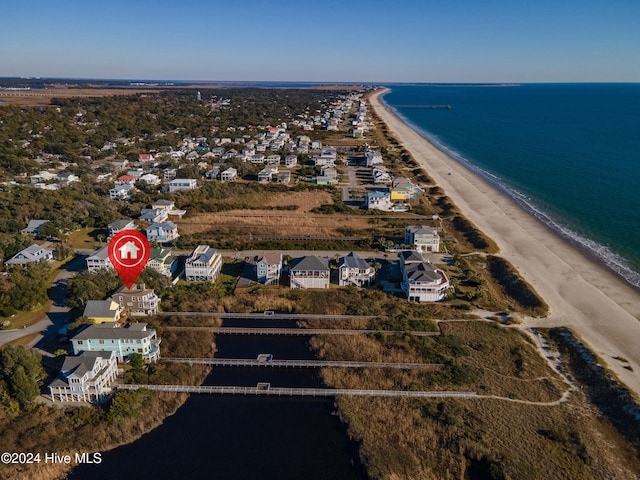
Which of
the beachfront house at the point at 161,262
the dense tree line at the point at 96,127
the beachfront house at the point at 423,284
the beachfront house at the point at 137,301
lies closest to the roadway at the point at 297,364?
the beachfront house at the point at 137,301

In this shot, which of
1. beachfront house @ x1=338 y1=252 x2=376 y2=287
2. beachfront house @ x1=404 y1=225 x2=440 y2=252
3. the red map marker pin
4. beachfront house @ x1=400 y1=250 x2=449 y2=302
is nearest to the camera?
the red map marker pin

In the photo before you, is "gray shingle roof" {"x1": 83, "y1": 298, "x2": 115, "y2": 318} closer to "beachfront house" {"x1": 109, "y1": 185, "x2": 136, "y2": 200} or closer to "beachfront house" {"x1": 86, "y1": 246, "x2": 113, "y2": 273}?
"beachfront house" {"x1": 86, "y1": 246, "x2": 113, "y2": 273}

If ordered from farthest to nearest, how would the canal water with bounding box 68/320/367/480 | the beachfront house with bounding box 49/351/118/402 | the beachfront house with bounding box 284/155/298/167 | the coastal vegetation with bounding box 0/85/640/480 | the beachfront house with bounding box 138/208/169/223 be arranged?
the beachfront house with bounding box 284/155/298/167 → the beachfront house with bounding box 138/208/169/223 → the beachfront house with bounding box 49/351/118/402 → the coastal vegetation with bounding box 0/85/640/480 → the canal water with bounding box 68/320/367/480

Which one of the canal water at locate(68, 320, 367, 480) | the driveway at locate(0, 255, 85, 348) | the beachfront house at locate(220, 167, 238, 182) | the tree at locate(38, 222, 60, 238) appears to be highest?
the beachfront house at locate(220, 167, 238, 182)

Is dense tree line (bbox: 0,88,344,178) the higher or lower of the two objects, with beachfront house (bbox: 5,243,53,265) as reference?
higher

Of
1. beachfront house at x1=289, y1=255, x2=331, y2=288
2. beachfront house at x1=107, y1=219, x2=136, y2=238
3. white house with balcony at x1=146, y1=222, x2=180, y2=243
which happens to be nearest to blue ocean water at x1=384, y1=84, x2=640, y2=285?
beachfront house at x1=289, y1=255, x2=331, y2=288

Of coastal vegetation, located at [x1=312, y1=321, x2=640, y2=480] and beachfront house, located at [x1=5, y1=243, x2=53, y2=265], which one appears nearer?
coastal vegetation, located at [x1=312, y1=321, x2=640, y2=480]
